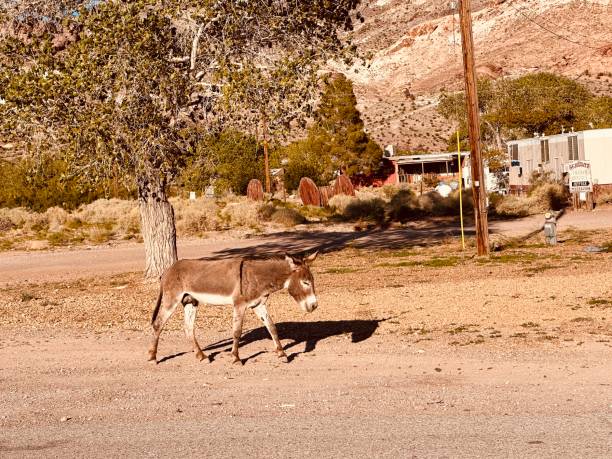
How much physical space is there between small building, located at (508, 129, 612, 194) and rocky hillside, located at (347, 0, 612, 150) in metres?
60.4

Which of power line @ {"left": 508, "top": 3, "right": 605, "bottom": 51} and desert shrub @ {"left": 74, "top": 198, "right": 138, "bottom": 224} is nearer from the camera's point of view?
desert shrub @ {"left": 74, "top": 198, "right": 138, "bottom": 224}

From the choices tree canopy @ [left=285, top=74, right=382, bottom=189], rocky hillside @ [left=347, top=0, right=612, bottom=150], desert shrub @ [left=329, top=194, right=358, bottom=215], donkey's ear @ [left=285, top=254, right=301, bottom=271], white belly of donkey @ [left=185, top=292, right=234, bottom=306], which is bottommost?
desert shrub @ [left=329, top=194, right=358, bottom=215]

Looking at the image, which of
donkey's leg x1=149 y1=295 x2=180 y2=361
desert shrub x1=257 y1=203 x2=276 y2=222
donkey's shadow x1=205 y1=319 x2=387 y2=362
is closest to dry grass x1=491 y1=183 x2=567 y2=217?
desert shrub x1=257 y1=203 x2=276 y2=222


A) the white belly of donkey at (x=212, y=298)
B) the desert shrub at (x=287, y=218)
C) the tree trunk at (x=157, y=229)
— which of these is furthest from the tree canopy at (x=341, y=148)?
the white belly of donkey at (x=212, y=298)

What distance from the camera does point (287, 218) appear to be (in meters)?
45.8

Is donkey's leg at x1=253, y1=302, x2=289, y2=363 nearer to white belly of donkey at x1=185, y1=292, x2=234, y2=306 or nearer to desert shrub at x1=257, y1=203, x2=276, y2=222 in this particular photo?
white belly of donkey at x1=185, y1=292, x2=234, y2=306

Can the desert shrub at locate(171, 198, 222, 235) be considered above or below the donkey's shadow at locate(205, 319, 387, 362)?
above

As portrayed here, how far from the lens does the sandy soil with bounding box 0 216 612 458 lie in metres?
8.93

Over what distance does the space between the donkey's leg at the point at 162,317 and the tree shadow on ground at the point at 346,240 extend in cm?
1768

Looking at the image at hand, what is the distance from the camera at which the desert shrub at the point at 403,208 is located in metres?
46.2

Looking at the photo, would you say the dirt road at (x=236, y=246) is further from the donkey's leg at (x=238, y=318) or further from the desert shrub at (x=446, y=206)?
the donkey's leg at (x=238, y=318)

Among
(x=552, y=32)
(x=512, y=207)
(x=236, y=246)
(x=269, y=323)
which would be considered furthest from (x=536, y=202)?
(x=552, y=32)

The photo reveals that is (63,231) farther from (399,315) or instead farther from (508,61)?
(508,61)

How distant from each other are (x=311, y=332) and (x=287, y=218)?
30246mm
